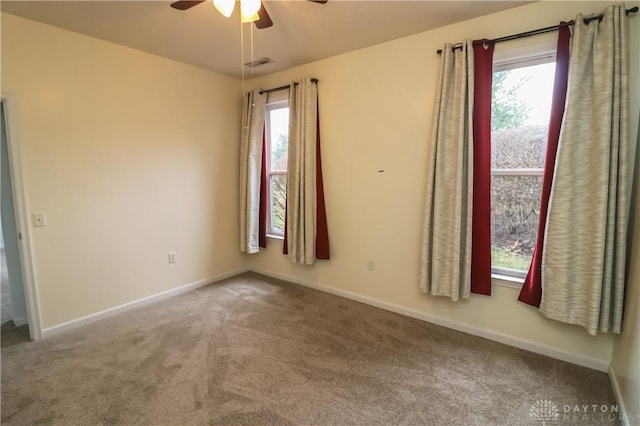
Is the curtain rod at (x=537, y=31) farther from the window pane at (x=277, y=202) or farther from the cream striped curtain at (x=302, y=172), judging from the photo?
the window pane at (x=277, y=202)

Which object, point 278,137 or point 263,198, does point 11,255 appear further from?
point 278,137

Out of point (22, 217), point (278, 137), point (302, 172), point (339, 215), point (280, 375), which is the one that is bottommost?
point (280, 375)

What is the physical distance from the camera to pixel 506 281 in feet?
8.56

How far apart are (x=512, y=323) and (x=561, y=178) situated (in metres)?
1.22

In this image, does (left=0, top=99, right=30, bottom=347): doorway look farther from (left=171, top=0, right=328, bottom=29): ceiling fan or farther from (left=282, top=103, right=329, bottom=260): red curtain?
(left=282, top=103, right=329, bottom=260): red curtain

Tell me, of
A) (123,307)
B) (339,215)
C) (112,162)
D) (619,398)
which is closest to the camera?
(619,398)

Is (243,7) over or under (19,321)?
over

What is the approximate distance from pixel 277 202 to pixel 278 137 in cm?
86

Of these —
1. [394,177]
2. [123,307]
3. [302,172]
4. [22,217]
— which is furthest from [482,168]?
[22,217]

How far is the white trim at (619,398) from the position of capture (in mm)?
1757

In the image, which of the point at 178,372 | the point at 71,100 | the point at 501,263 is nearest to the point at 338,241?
the point at 501,263

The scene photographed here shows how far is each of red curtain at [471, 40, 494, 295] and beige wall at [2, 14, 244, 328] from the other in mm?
2942

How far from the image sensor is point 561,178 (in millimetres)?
2215

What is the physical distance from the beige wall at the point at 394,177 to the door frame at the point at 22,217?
8.44 feet
